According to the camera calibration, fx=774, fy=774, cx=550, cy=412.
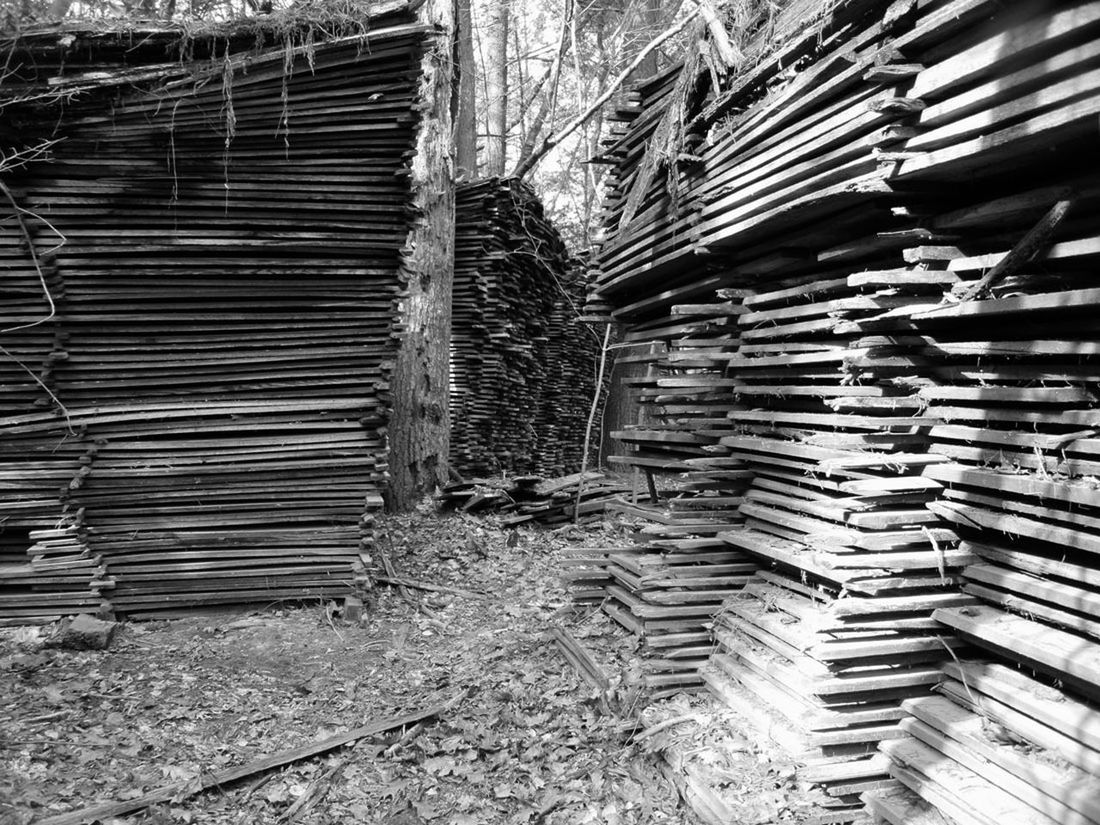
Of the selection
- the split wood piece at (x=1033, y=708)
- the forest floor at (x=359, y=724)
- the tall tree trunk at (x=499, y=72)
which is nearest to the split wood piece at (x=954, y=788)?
the split wood piece at (x=1033, y=708)

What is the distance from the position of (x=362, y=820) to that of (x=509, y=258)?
10634 mm

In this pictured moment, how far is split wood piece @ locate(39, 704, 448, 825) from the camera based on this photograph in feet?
15.1

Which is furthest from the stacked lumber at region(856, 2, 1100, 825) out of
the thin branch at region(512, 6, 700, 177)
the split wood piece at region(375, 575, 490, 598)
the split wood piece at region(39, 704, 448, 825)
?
the thin branch at region(512, 6, 700, 177)

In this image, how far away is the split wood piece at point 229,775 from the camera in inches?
182

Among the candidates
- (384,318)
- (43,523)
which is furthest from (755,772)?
(43,523)

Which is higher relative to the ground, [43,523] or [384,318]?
[384,318]

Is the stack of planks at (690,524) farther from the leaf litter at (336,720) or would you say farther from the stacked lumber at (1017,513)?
the stacked lumber at (1017,513)

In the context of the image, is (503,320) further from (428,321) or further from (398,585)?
(398,585)

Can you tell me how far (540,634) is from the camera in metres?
7.52

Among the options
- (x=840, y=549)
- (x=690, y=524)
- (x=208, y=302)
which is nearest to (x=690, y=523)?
(x=690, y=524)

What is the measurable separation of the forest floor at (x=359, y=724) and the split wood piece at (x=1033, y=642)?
1443 millimetres

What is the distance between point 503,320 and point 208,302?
713 centimetres

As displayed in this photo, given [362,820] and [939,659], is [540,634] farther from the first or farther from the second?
[939,659]

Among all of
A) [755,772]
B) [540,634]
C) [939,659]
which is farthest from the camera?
[540,634]
